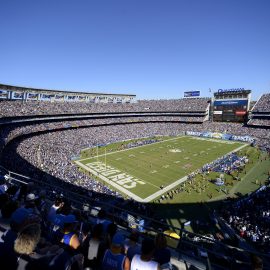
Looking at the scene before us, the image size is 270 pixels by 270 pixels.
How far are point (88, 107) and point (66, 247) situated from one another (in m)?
69.1

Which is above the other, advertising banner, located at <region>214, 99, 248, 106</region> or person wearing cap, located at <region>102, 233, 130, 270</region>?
advertising banner, located at <region>214, 99, 248, 106</region>

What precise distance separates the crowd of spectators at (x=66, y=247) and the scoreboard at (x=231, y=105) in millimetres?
72133

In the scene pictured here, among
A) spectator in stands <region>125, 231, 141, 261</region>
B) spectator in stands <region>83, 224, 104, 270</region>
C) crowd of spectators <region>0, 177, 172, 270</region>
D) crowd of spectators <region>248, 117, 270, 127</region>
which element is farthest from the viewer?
crowd of spectators <region>248, 117, 270, 127</region>

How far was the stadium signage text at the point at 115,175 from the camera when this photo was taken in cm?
2823

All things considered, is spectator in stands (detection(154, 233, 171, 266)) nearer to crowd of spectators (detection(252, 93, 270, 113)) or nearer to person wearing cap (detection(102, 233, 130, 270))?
person wearing cap (detection(102, 233, 130, 270))

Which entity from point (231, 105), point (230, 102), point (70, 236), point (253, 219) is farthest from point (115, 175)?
point (230, 102)

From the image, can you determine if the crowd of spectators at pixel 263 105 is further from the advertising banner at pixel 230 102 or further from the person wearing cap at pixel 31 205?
the person wearing cap at pixel 31 205

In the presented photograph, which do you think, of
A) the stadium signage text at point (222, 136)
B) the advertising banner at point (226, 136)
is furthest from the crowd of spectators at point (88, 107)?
the advertising banner at point (226, 136)

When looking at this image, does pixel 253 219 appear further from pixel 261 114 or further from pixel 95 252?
pixel 261 114

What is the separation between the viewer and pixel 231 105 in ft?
232

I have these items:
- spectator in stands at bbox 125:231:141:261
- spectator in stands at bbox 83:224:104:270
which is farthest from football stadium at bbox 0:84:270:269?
spectator in stands at bbox 83:224:104:270

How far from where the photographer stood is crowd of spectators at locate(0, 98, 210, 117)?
49.0 meters

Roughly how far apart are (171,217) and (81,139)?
3698cm

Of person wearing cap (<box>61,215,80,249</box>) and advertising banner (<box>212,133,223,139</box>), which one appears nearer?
person wearing cap (<box>61,215,80,249</box>)
